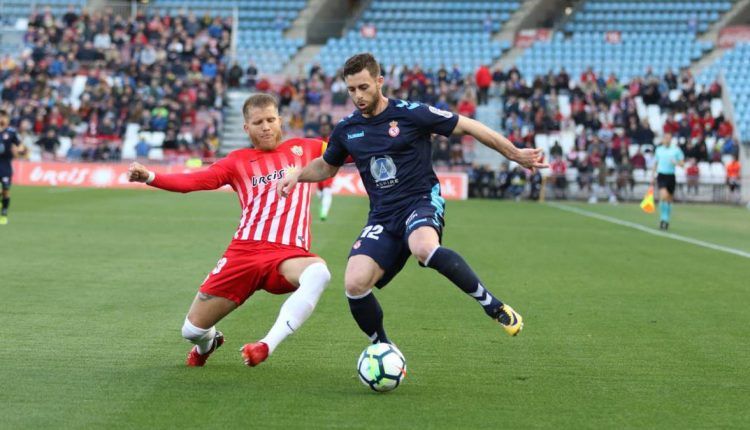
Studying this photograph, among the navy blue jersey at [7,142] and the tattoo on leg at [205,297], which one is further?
the navy blue jersey at [7,142]

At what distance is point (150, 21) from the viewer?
46.5m

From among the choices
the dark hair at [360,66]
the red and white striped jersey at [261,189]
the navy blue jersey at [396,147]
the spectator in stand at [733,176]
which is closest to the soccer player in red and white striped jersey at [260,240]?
the red and white striped jersey at [261,189]

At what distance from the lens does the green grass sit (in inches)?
230

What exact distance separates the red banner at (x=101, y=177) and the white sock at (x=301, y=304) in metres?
29.8

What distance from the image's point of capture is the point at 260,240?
285 inches

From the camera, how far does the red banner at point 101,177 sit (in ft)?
122

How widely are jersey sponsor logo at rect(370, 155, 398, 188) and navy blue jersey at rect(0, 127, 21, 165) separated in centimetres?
1602

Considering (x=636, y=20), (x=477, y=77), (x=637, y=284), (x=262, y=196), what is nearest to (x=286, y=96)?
(x=477, y=77)

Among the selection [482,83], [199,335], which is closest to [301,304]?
[199,335]

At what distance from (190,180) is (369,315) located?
148cm

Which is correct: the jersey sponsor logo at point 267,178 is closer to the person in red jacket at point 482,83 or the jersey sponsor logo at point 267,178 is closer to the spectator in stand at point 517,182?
the spectator in stand at point 517,182

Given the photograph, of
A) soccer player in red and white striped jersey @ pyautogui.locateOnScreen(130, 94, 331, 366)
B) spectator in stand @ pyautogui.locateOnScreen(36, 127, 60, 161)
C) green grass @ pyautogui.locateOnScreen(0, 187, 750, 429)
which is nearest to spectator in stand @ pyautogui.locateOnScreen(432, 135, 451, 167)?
spectator in stand @ pyautogui.locateOnScreen(36, 127, 60, 161)

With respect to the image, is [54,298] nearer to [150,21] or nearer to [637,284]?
[637,284]

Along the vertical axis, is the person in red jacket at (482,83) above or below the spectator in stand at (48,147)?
above
